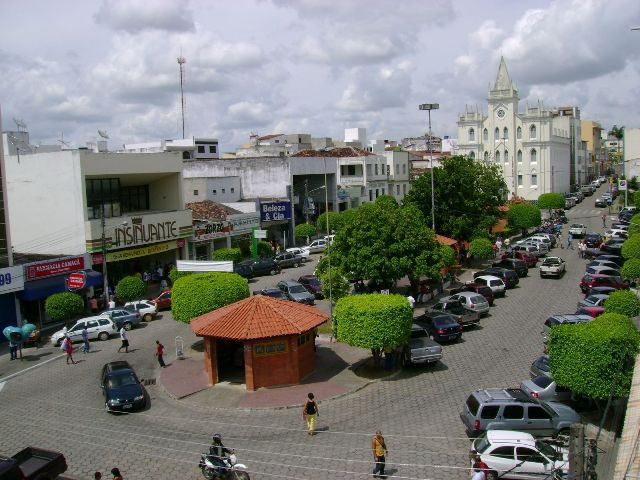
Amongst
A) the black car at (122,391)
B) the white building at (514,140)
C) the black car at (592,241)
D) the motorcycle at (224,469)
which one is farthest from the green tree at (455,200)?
the white building at (514,140)

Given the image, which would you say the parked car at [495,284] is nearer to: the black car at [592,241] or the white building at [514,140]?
the black car at [592,241]

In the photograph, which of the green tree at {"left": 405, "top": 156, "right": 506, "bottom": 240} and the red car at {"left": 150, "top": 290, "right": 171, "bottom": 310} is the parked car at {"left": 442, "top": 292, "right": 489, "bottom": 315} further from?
the red car at {"left": 150, "top": 290, "right": 171, "bottom": 310}

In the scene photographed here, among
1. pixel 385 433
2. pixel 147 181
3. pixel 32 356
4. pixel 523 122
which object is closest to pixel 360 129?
pixel 523 122

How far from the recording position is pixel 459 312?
30781 mm

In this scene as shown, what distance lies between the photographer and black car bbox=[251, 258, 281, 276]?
4616cm

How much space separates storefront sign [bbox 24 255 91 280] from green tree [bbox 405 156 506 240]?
24071 millimetres

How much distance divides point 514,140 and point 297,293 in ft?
240

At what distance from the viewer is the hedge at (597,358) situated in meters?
17.7

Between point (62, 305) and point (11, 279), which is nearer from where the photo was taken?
point (62, 305)

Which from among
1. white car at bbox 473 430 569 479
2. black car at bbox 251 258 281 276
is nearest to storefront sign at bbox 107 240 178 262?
black car at bbox 251 258 281 276

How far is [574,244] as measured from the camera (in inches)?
2234

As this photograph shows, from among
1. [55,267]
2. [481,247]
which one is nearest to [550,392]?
[481,247]

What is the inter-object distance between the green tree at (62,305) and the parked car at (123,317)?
1.39 metres

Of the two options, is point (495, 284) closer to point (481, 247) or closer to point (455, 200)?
point (481, 247)
